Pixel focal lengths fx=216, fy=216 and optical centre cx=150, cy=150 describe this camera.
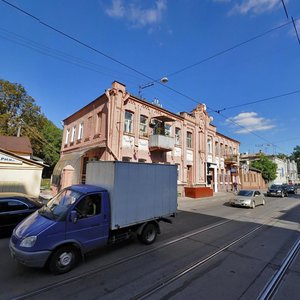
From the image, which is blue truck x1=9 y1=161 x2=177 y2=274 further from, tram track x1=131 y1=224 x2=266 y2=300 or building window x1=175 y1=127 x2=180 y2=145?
building window x1=175 y1=127 x2=180 y2=145

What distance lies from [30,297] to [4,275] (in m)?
1.37

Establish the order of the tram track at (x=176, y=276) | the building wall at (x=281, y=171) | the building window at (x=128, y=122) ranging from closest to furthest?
the tram track at (x=176, y=276)
the building window at (x=128, y=122)
the building wall at (x=281, y=171)

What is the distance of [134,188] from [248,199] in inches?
524

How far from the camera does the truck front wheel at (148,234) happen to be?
23.5 feet

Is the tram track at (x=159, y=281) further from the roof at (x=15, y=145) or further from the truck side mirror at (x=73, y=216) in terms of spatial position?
the roof at (x=15, y=145)

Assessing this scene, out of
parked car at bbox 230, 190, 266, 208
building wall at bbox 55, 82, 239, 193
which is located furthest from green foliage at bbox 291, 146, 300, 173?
parked car at bbox 230, 190, 266, 208

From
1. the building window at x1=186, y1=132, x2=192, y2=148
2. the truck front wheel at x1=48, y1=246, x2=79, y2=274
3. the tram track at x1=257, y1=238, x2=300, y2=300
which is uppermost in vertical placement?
the building window at x1=186, y1=132, x2=192, y2=148

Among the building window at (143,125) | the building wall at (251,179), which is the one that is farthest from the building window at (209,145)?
the building window at (143,125)

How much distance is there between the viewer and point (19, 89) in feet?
123

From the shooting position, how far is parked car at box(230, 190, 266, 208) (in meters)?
17.0

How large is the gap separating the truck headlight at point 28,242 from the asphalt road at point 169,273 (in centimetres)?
72

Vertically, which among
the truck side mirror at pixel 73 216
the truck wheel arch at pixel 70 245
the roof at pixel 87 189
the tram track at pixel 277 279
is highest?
the roof at pixel 87 189

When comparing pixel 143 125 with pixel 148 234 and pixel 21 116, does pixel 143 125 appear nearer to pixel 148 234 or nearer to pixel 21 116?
pixel 148 234

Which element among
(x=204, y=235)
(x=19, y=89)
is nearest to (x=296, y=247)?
(x=204, y=235)
